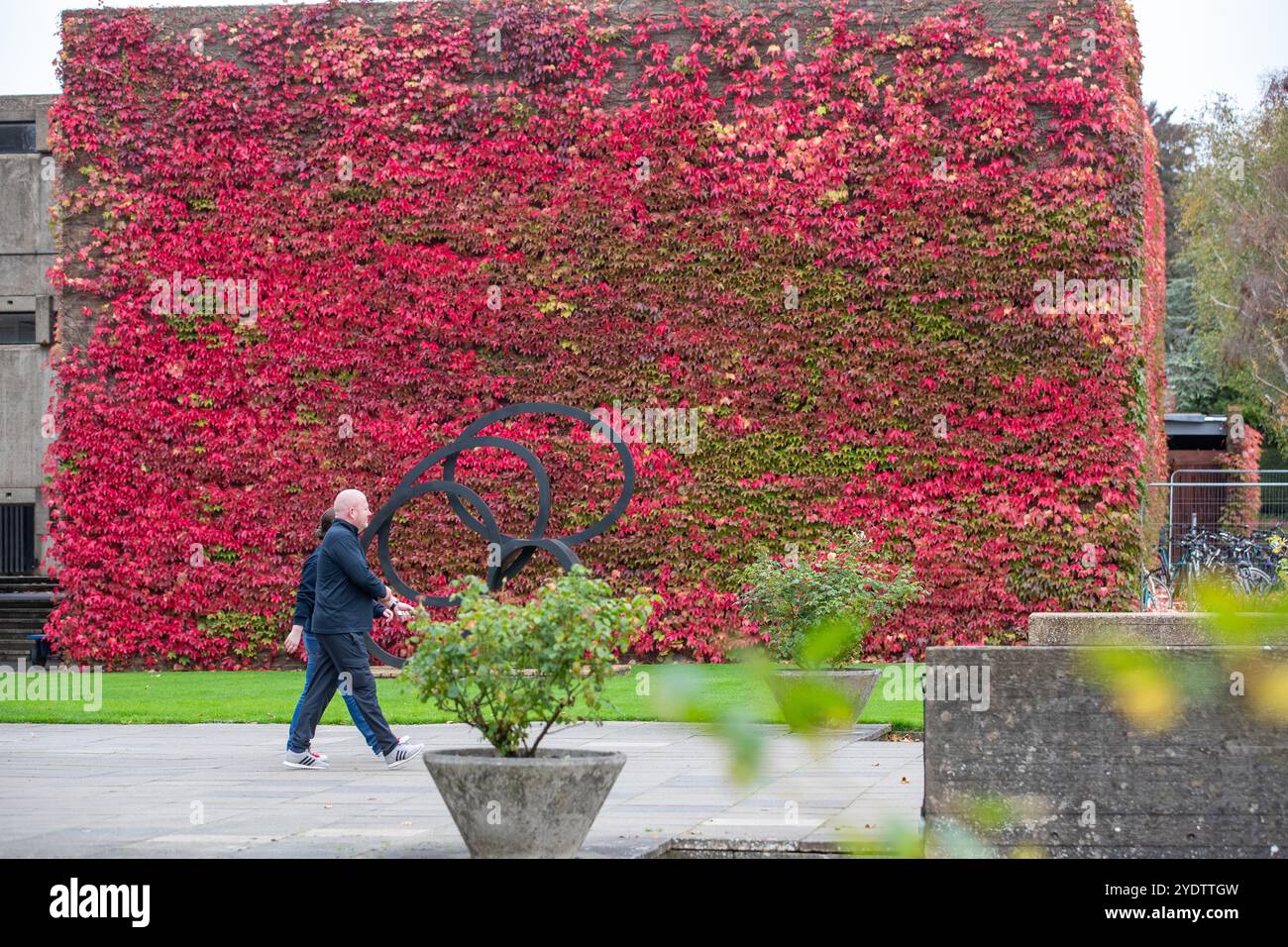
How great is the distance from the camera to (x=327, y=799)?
29.4 feet

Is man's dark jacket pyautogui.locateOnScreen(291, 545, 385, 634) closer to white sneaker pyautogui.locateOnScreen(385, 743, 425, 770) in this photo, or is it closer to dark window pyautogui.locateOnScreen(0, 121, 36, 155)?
white sneaker pyautogui.locateOnScreen(385, 743, 425, 770)

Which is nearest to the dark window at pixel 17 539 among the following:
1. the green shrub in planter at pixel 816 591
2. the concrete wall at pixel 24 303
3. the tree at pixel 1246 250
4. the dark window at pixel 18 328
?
the concrete wall at pixel 24 303

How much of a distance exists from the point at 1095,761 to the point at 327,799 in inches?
187

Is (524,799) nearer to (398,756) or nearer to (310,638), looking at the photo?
(398,756)

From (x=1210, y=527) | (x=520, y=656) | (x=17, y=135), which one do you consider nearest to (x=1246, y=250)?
(x=1210, y=527)

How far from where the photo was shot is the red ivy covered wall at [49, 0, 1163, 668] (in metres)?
17.9

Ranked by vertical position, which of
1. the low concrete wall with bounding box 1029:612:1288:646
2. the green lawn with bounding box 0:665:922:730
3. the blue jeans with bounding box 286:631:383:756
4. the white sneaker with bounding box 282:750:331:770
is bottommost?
the green lawn with bounding box 0:665:922:730

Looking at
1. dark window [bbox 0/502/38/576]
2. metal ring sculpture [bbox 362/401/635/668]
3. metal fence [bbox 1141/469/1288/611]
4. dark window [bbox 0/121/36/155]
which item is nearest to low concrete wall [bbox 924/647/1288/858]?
metal ring sculpture [bbox 362/401/635/668]

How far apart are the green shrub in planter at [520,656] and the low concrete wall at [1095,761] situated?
57.6 inches

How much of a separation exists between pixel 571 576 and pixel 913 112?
12933mm

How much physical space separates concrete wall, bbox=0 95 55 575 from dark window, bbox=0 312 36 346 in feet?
0.27

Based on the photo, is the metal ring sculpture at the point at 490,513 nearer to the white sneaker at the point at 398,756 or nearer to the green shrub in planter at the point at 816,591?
the green shrub in planter at the point at 816,591
